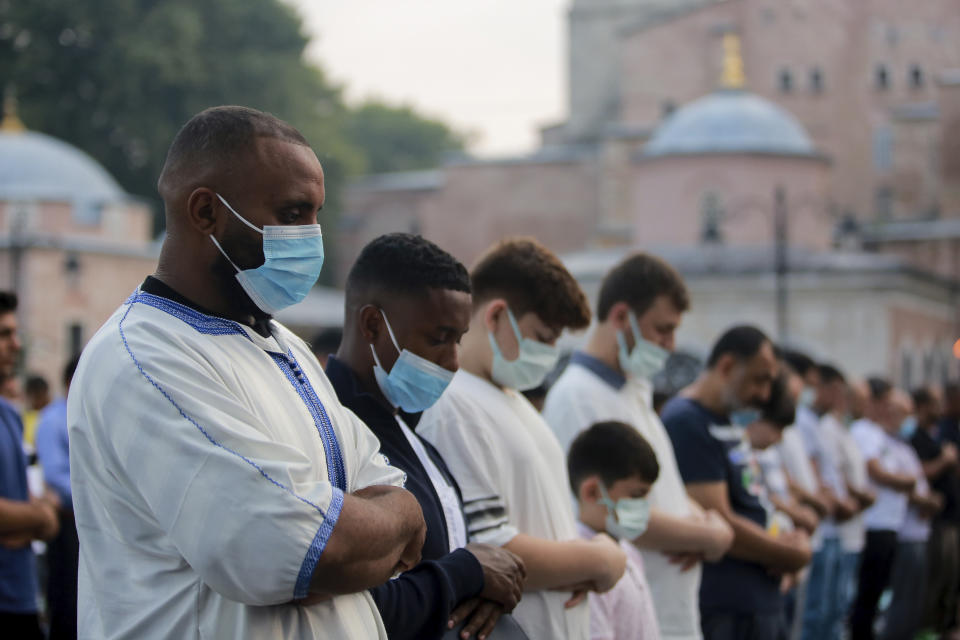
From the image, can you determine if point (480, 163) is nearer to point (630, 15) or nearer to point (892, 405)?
point (630, 15)

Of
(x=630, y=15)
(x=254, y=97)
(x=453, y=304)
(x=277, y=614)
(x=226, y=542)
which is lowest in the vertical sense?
(x=277, y=614)

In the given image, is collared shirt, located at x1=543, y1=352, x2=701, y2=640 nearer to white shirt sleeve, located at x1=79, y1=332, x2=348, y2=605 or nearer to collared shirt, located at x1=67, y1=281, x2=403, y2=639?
collared shirt, located at x1=67, y1=281, x2=403, y2=639

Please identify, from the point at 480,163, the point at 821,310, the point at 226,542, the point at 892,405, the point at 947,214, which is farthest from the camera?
the point at 480,163

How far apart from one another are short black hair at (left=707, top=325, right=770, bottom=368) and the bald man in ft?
11.4

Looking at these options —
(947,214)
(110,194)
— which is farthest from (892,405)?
(947,214)

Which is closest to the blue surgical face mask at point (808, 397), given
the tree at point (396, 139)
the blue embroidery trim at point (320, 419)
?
the blue embroidery trim at point (320, 419)

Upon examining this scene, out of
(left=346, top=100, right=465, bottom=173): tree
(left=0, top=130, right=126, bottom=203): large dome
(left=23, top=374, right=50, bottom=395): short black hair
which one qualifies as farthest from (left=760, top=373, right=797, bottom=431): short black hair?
(left=346, top=100, right=465, bottom=173): tree

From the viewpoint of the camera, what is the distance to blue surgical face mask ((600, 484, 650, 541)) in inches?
197

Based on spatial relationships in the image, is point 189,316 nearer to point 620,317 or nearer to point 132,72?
point 620,317

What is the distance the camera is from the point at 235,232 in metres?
3.00

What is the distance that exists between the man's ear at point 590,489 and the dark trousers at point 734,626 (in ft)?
4.56

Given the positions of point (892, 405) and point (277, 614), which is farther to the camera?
point (892, 405)

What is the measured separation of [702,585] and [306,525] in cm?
384

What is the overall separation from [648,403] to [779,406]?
154 centimetres
